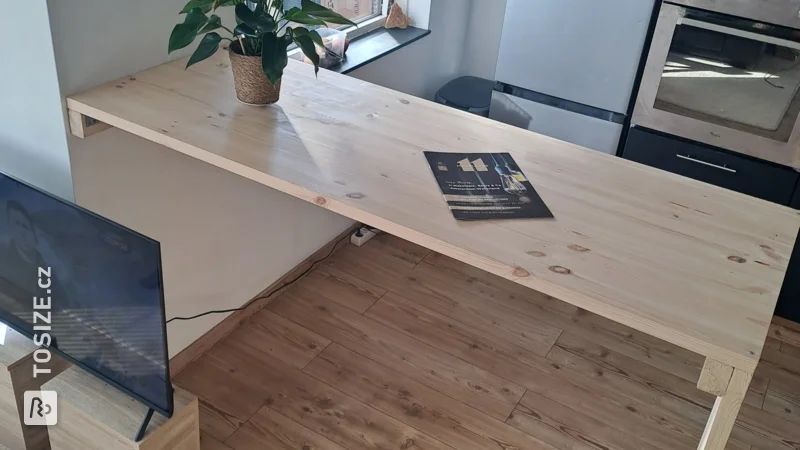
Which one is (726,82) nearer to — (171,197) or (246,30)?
(246,30)

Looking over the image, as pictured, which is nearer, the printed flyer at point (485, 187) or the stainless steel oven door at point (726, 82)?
the printed flyer at point (485, 187)

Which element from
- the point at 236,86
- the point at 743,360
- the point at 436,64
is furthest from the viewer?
the point at 436,64

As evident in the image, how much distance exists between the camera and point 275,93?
6.17 feet

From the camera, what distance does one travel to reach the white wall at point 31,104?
175 centimetres

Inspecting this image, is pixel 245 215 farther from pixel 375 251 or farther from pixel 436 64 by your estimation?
pixel 436 64

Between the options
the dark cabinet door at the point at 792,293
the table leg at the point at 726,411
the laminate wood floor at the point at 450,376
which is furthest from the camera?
the dark cabinet door at the point at 792,293

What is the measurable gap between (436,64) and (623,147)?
36.0 inches

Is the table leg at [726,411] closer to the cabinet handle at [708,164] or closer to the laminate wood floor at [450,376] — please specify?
the laminate wood floor at [450,376]

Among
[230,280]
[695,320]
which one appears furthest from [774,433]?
[230,280]

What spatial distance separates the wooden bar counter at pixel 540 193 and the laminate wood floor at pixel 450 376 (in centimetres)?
75

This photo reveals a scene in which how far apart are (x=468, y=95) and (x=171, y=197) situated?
1.51 m

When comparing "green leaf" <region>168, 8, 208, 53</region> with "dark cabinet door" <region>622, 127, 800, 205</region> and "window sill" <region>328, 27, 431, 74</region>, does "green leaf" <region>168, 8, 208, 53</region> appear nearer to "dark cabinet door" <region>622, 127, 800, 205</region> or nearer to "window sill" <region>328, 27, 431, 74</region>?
"window sill" <region>328, 27, 431, 74</region>

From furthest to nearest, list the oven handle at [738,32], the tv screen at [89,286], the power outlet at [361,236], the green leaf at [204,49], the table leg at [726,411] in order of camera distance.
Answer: the power outlet at [361,236]
the oven handle at [738,32]
the green leaf at [204,49]
the tv screen at [89,286]
the table leg at [726,411]

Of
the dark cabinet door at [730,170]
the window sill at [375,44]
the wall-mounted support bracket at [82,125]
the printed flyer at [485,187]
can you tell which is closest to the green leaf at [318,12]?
the printed flyer at [485,187]
